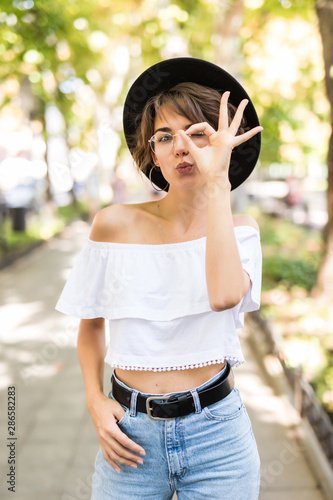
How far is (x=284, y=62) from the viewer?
12383mm

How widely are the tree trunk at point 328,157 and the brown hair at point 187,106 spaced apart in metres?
4.61


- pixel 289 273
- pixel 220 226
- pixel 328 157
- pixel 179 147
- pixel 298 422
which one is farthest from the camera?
pixel 289 273

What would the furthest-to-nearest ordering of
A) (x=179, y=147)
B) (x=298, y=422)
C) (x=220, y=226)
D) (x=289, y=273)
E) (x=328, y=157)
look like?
(x=289, y=273)
(x=328, y=157)
(x=298, y=422)
(x=179, y=147)
(x=220, y=226)

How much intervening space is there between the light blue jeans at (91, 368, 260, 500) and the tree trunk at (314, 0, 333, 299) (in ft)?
16.5

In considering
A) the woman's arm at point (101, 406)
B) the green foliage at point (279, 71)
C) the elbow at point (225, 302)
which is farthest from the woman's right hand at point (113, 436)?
the green foliage at point (279, 71)

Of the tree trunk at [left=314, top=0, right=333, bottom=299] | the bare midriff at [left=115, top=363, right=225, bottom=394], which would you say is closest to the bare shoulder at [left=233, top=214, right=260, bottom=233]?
the bare midriff at [left=115, top=363, right=225, bottom=394]

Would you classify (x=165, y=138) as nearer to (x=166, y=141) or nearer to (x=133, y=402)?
(x=166, y=141)

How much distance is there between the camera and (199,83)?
1610 millimetres

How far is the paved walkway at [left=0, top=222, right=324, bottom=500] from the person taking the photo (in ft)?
11.1

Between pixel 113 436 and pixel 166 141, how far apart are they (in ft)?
2.89

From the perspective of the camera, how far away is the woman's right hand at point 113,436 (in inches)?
56.7

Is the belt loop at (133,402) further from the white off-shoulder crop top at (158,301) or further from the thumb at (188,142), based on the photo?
the thumb at (188,142)

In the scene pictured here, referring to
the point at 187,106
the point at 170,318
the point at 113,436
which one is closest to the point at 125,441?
the point at 113,436

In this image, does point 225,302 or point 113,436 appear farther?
point 113,436
